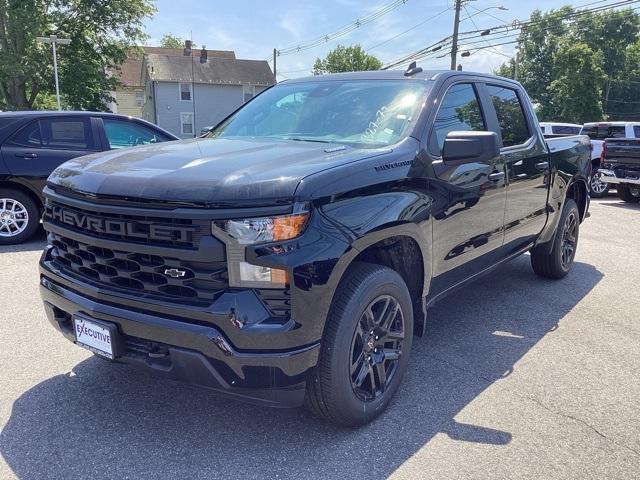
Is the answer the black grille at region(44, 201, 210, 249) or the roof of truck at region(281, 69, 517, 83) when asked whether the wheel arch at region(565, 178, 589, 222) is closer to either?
the roof of truck at region(281, 69, 517, 83)

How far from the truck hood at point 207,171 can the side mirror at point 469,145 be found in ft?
1.31

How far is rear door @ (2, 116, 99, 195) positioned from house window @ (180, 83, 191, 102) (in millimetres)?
40087

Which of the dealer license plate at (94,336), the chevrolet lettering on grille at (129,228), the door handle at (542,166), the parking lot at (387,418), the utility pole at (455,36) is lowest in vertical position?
the parking lot at (387,418)

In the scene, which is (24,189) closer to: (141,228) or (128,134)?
(128,134)

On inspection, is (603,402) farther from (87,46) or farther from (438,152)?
(87,46)

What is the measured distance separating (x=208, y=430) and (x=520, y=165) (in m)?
3.14

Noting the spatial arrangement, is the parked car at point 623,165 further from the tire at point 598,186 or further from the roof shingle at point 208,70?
the roof shingle at point 208,70

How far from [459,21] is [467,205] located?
24.5 meters

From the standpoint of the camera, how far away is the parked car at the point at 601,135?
13617mm

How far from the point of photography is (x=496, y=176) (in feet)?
13.0

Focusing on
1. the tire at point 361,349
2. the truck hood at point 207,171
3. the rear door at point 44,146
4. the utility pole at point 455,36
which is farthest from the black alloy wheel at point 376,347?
the utility pole at point 455,36

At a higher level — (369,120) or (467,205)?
(369,120)

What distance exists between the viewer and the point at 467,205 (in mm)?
3611

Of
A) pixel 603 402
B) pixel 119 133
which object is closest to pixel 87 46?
pixel 119 133
